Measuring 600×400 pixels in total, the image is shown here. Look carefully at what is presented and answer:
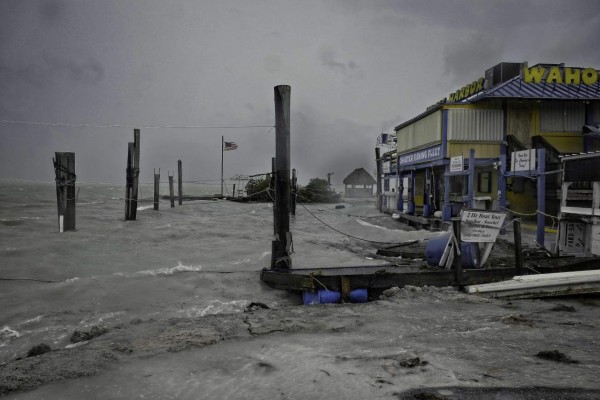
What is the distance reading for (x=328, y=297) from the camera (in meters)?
8.15

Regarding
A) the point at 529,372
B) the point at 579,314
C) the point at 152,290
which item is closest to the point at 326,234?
the point at 152,290

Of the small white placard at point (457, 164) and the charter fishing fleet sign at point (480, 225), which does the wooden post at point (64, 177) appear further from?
the small white placard at point (457, 164)

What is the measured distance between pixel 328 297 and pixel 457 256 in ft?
9.12

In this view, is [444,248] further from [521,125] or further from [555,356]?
[521,125]

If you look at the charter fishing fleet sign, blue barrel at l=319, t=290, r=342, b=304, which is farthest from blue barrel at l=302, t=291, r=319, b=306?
the charter fishing fleet sign

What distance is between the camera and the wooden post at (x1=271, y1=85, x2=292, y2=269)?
9172 millimetres

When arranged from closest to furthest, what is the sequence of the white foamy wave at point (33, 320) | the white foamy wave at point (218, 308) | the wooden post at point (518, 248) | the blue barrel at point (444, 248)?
the white foamy wave at point (33, 320) → the white foamy wave at point (218, 308) → the wooden post at point (518, 248) → the blue barrel at point (444, 248)

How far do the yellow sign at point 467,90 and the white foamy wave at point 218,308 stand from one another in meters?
20.2

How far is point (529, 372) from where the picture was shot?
12.8 ft

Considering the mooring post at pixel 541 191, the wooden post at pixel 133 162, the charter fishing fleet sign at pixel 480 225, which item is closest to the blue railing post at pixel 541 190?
the mooring post at pixel 541 191

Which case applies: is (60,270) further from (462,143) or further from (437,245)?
(462,143)

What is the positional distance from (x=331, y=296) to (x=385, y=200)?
89.8 feet

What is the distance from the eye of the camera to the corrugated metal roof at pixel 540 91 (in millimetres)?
20266

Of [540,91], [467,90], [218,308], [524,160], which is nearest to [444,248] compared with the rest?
[218,308]
